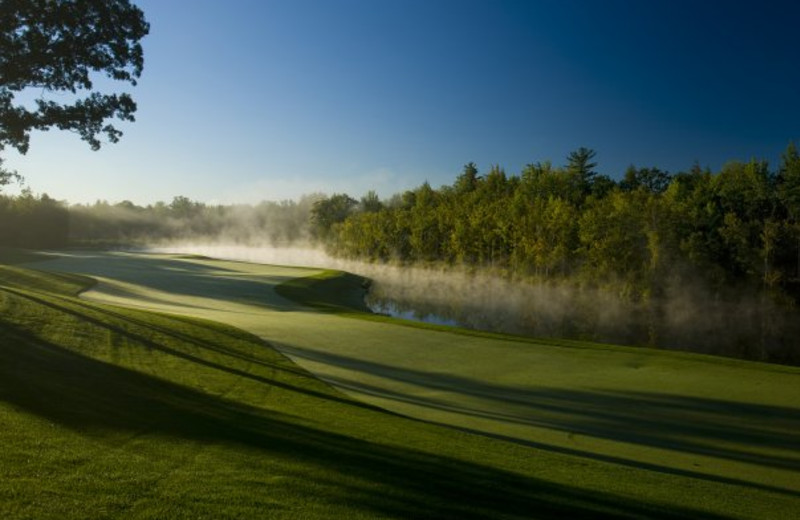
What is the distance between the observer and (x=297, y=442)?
729cm

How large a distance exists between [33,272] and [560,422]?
32.2 m

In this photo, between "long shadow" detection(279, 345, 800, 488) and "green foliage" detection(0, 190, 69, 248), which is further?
"green foliage" detection(0, 190, 69, 248)

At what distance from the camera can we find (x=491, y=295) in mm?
49906

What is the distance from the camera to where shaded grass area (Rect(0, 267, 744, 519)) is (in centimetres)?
507

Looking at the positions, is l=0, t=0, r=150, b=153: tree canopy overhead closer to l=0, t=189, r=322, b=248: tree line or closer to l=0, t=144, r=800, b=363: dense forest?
l=0, t=144, r=800, b=363: dense forest

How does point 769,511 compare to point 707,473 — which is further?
point 707,473

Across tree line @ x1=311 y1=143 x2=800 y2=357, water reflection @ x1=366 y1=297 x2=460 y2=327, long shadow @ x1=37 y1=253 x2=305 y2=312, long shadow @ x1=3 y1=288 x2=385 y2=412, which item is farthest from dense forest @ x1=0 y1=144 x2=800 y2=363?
long shadow @ x1=3 y1=288 x2=385 y2=412

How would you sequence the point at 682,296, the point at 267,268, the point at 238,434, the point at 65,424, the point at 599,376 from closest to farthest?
the point at 65,424 → the point at 238,434 → the point at 599,376 → the point at 682,296 → the point at 267,268

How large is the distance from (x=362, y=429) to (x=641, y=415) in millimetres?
5508

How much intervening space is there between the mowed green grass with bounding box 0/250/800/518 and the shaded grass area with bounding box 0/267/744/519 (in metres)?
0.03

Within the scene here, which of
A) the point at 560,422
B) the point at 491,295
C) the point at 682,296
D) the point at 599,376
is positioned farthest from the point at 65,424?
the point at 682,296

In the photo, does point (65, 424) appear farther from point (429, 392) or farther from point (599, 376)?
point (599, 376)

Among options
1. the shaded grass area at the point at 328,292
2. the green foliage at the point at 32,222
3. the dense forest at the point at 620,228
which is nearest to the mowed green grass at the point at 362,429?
the shaded grass area at the point at 328,292

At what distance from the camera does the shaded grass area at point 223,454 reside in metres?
5.07
